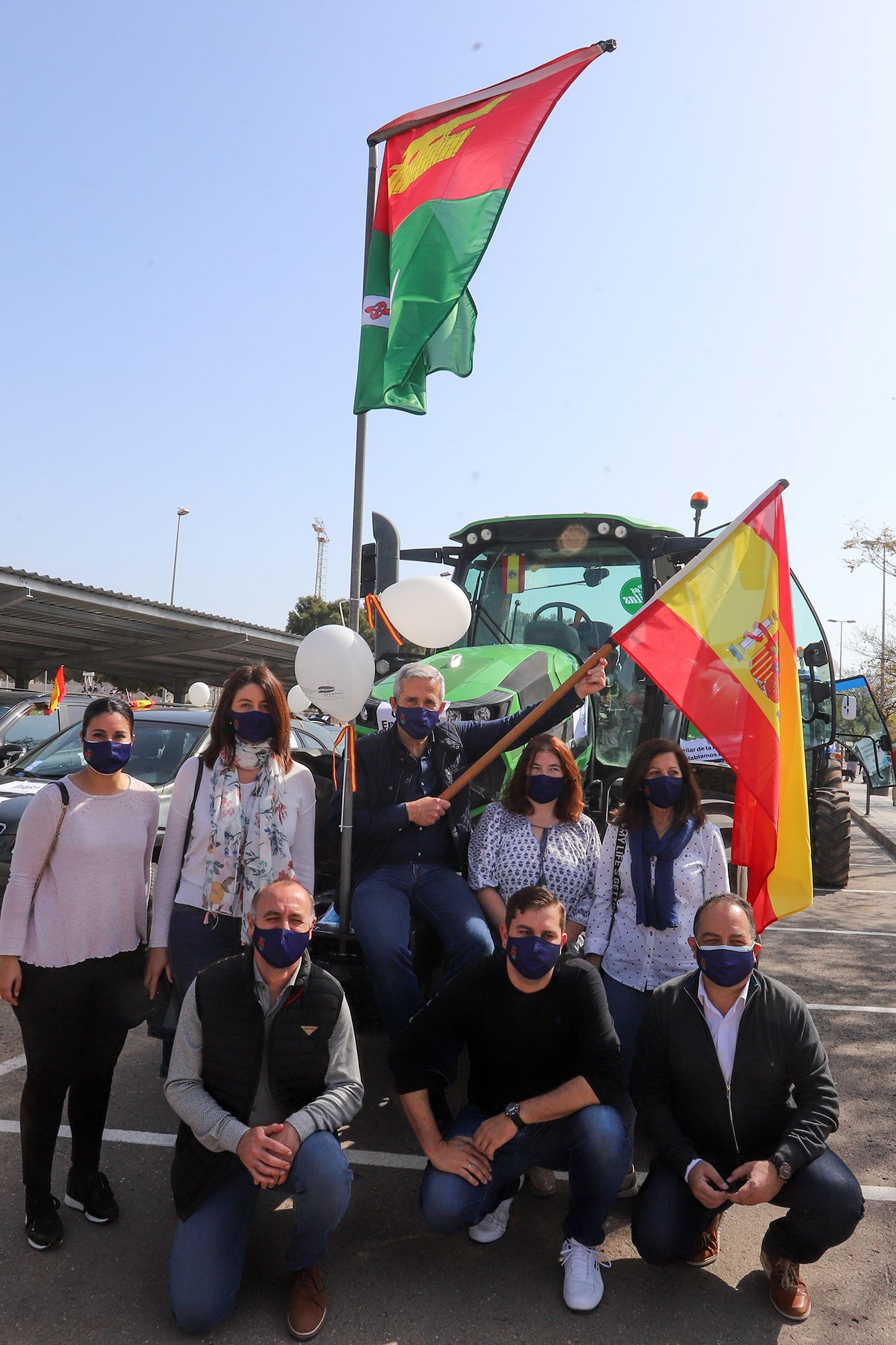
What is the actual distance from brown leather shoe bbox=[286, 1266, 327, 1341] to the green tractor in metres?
2.91

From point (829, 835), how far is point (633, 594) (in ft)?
20.2

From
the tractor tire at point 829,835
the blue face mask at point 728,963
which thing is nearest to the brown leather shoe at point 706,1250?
the blue face mask at point 728,963

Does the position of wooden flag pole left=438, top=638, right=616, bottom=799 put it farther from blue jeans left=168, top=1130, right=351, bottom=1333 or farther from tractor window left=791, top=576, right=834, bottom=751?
tractor window left=791, top=576, right=834, bottom=751

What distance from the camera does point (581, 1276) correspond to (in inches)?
123

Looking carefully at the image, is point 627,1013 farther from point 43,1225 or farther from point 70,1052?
point 43,1225

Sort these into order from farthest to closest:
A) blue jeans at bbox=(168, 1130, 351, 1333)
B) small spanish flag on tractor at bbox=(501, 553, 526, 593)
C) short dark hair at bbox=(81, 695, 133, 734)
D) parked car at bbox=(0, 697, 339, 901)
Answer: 1. parked car at bbox=(0, 697, 339, 901)
2. small spanish flag on tractor at bbox=(501, 553, 526, 593)
3. short dark hair at bbox=(81, 695, 133, 734)
4. blue jeans at bbox=(168, 1130, 351, 1333)

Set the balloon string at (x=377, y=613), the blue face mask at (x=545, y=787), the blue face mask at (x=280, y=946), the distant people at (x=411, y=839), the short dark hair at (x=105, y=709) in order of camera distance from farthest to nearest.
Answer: the balloon string at (x=377, y=613)
the blue face mask at (x=545, y=787)
the distant people at (x=411, y=839)
the short dark hair at (x=105, y=709)
the blue face mask at (x=280, y=946)

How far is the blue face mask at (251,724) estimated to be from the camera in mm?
3750

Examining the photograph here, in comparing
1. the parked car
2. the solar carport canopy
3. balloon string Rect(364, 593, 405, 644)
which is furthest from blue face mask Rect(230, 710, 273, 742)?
the solar carport canopy

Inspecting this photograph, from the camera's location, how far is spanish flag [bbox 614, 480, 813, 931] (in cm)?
404

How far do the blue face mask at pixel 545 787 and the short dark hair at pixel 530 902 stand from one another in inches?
30.0

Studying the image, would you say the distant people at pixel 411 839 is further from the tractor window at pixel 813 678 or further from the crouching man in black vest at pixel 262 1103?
the tractor window at pixel 813 678

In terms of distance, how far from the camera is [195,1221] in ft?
9.88

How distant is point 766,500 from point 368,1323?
3.46m
